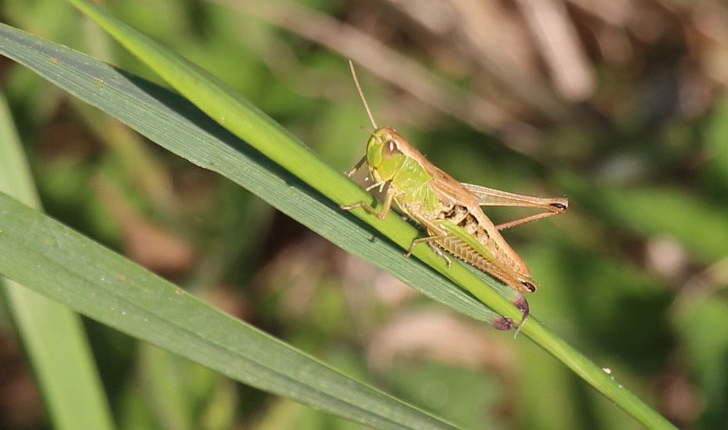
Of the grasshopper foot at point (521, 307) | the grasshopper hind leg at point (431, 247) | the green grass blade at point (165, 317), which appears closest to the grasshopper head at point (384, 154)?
the grasshopper hind leg at point (431, 247)

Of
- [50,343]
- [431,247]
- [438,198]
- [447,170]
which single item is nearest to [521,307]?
[431,247]

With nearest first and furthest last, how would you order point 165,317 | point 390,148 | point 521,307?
point 165,317 → point 521,307 → point 390,148

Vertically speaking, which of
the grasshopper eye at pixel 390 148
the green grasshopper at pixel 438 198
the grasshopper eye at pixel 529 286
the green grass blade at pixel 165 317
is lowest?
the green grass blade at pixel 165 317

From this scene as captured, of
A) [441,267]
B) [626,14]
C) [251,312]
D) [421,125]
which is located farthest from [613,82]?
[441,267]

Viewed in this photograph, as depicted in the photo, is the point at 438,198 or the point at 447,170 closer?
the point at 438,198

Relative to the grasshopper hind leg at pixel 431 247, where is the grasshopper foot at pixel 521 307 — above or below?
below

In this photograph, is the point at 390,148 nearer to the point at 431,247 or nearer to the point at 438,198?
the point at 438,198

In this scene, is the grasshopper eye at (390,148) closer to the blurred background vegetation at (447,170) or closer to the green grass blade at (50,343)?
the green grass blade at (50,343)

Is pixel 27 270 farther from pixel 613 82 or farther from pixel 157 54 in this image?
pixel 613 82
